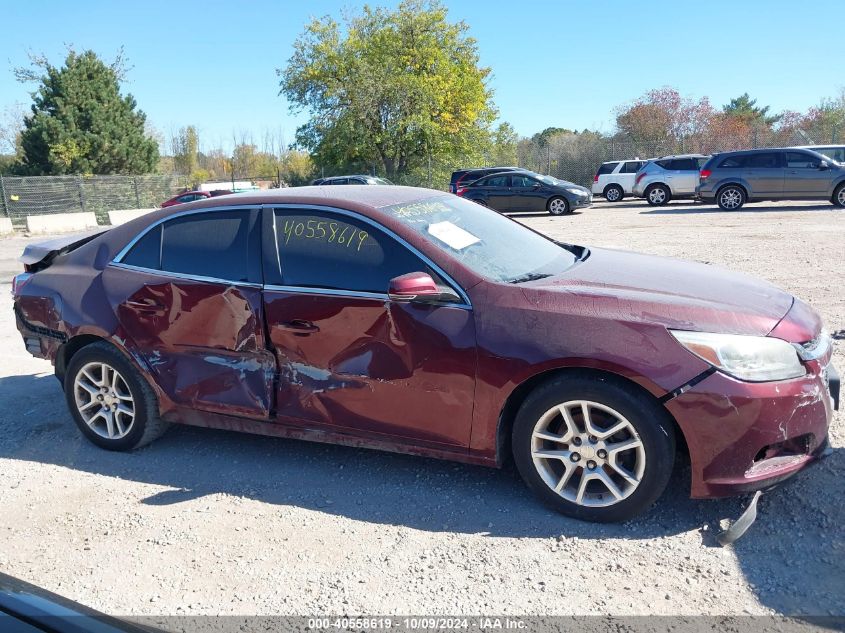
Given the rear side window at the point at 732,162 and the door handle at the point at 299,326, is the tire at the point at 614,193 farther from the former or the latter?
the door handle at the point at 299,326

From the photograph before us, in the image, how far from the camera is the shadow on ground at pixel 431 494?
3029 millimetres

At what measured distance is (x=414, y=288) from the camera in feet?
11.4

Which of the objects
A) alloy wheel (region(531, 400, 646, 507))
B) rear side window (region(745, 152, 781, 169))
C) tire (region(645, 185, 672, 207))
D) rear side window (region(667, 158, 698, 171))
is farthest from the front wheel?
alloy wheel (region(531, 400, 646, 507))

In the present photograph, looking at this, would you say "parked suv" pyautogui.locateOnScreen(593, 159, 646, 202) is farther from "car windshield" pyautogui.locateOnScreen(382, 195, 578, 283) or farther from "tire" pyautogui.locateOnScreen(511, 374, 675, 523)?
"tire" pyautogui.locateOnScreen(511, 374, 675, 523)

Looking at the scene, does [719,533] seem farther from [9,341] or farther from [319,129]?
[319,129]

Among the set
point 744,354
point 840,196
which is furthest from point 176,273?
point 840,196

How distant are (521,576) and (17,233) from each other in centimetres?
3004

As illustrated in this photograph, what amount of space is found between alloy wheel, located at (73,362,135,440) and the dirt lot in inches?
7.4

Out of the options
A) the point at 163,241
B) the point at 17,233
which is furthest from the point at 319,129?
the point at 163,241

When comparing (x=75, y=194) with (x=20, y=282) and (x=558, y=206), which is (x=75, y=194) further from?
(x=20, y=282)

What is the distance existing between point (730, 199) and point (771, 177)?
1.21 meters

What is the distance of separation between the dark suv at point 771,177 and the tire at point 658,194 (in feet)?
12.3

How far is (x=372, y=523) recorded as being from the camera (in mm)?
3549

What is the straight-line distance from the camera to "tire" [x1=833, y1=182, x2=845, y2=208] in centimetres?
1850
